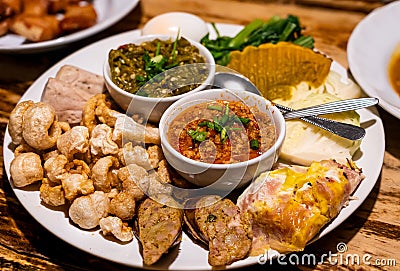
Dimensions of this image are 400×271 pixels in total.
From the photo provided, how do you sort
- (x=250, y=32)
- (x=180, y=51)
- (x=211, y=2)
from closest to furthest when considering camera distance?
(x=180, y=51) < (x=250, y=32) < (x=211, y=2)

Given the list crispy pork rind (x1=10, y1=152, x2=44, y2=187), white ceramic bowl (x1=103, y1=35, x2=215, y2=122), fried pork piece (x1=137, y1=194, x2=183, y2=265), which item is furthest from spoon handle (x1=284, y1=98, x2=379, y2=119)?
crispy pork rind (x1=10, y1=152, x2=44, y2=187)

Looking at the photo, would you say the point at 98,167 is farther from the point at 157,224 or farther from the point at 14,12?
the point at 14,12

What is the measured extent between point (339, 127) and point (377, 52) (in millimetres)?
1153

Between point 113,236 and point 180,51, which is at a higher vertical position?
point 180,51

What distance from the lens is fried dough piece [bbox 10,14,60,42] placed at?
3.81m

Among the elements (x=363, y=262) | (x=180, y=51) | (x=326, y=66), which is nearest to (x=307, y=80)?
(x=326, y=66)

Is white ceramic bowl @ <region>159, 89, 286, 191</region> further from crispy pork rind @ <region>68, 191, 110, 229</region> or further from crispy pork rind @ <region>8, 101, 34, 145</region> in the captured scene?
crispy pork rind @ <region>8, 101, 34, 145</region>

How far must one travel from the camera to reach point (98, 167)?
2582 mm

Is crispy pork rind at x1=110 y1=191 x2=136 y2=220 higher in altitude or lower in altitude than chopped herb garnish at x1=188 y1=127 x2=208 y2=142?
lower

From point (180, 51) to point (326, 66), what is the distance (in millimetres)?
937

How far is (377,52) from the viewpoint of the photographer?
12.1 ft

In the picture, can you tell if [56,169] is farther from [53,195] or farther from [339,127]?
[339,127]

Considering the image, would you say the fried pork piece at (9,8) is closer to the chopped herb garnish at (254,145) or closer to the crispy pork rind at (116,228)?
the crispy pork rind at (116,228)

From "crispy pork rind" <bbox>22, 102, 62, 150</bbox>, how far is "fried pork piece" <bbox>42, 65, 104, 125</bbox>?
0.23 metres
